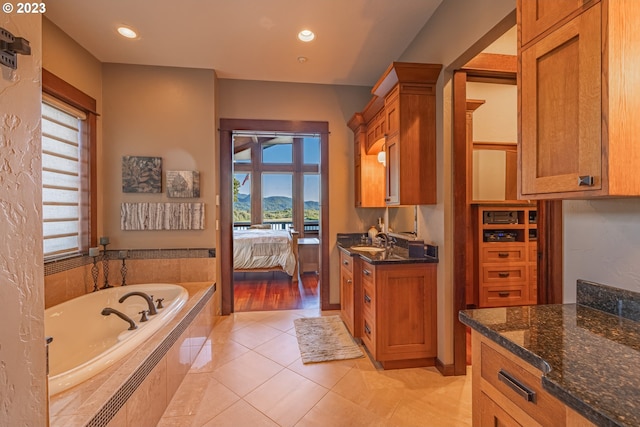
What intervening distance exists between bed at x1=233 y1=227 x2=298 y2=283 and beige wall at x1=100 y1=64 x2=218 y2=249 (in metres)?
1.63

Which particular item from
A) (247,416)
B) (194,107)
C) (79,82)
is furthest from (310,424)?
(79,82)

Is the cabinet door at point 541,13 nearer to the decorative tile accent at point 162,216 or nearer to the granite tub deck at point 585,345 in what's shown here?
the granite tub deck at point 585,345

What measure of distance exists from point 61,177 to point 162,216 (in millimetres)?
944

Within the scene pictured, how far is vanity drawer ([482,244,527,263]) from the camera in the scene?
329cm

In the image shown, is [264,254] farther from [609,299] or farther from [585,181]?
[585,181]

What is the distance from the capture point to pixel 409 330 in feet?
7.72

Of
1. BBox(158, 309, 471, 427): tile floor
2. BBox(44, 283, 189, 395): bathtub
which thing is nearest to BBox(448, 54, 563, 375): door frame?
BBox(158, 309, 471, 427): tile floor

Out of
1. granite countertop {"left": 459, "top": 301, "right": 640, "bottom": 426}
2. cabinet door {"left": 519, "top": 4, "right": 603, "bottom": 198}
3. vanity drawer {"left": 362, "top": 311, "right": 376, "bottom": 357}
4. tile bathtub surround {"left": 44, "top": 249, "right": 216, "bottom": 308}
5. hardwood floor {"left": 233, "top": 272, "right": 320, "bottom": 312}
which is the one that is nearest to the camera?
granite countertop {"left": 459, "top": 301, "right": 640, "bottom": 426}

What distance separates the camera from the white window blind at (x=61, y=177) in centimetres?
254

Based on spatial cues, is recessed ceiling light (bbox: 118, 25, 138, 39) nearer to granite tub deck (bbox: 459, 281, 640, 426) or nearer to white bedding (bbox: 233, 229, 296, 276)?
white bedding (bbox: 233, 229, 296, 276)

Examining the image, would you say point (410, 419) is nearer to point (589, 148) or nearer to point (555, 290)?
point (555, 290)

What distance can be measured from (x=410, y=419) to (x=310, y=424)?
2.10ft

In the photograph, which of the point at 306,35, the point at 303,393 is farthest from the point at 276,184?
the point at 303,393

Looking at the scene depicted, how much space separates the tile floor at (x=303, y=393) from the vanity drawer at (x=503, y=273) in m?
1.41
